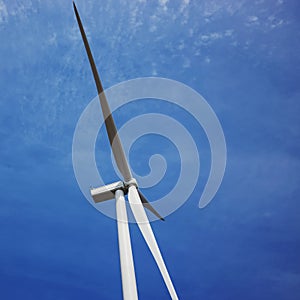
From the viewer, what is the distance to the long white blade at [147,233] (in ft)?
54.2

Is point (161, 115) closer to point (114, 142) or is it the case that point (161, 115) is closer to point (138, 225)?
Result: point (114, 142)

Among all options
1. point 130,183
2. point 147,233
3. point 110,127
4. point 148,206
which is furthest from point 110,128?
point 147,233

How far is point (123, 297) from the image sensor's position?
47.6ft

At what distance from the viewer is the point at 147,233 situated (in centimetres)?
1822

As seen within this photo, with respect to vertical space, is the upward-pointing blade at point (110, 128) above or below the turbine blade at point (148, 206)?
above

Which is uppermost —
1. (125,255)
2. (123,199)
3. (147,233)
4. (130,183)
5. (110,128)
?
(110,128)

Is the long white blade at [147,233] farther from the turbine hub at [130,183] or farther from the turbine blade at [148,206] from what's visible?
the turbine blade at [148,206]

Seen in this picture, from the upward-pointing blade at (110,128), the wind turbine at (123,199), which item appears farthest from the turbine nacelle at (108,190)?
the upward-pointing blade at (110,128)

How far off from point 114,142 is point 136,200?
4.02 meters

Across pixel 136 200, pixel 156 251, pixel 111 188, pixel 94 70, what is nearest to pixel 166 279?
pixel 156 251

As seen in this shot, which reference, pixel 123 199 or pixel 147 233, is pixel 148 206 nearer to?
pixel 123 199

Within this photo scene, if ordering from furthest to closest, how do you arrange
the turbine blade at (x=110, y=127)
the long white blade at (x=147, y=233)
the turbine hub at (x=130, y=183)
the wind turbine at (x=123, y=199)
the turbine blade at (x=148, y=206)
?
the turbine blade at (x=148, y=206), the turbine hub at (x=130, y=183), the turbine blade at (x=110, y=127), the long white blade at (x=147, y=233), the wind turbine at (x=123, y=199)

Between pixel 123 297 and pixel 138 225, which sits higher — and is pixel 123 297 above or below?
below

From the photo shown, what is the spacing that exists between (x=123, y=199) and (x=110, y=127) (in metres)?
4.78
